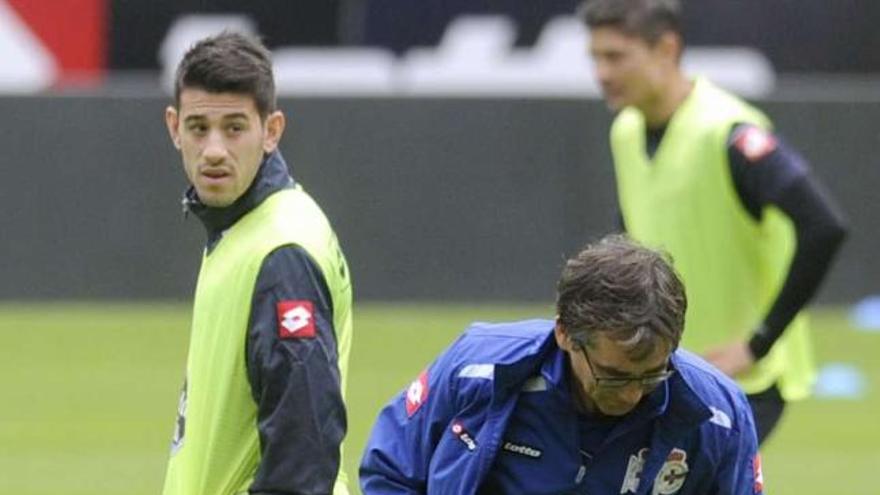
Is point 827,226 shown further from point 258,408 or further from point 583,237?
point 583,237

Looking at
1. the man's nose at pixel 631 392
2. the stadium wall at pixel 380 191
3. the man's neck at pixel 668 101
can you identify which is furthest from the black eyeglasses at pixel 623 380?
the stadium wall at pixel 380 191

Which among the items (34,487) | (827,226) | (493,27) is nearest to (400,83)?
(493,27)

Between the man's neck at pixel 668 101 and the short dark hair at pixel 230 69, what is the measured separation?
2785 mm

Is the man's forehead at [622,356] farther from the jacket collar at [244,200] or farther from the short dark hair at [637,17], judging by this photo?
the short dark hair at [637,17]

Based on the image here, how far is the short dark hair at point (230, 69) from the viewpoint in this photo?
6.21 m

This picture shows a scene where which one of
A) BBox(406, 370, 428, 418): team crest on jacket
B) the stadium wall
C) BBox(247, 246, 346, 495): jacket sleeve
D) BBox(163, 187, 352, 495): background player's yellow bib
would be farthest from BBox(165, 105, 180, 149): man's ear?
the stadium wall

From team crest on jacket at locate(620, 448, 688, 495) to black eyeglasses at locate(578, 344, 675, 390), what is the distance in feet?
0.84

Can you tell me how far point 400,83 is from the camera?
2155 centimetres

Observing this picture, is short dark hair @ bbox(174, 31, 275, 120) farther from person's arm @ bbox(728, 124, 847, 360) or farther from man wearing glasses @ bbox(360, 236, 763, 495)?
person's arm @ bbox(728, 124, 847, 360)

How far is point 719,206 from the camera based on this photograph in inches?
340

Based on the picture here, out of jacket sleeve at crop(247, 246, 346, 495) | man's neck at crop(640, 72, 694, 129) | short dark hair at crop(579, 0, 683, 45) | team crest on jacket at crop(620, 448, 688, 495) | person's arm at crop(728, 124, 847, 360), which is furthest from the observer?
short dark hair at crop(579, 0, 683, 45)

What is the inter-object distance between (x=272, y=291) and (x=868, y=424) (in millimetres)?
10251

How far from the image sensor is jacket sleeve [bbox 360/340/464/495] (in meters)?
5.61

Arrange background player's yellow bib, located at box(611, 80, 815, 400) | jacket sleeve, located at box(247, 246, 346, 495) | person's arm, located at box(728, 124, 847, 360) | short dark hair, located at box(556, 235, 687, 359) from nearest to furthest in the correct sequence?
short dark hair, located at box(556, 235, 687, 359) → jacket sleeve, located at box(247, 246, 346, 495) → person's arm, located at box(728, 124, 847, 360) → background player's yellow bib, located at box(611, 80, 815, 400)
